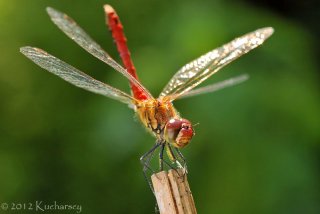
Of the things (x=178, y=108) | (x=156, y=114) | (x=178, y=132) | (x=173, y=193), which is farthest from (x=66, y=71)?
(x=178, y=108)

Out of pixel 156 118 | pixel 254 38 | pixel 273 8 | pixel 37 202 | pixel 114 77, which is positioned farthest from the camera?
pixel 273 8

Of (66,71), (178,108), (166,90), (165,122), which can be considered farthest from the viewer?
(178,108)

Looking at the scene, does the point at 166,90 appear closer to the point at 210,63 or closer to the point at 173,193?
the point at 210,63

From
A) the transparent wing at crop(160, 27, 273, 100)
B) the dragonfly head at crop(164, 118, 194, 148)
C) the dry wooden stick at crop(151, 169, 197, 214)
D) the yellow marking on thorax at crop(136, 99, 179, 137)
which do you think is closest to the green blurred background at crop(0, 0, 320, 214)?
the transparent wing at crop(160, 27, 273, 100)

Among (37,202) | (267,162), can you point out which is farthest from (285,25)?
(37,202)

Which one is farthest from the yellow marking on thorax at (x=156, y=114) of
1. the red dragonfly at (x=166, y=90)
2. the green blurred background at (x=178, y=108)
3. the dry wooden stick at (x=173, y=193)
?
the green blurred background at (x=178, y=108)

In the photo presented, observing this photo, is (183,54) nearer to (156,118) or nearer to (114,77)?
(114,77)

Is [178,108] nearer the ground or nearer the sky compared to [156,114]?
nearer the sky

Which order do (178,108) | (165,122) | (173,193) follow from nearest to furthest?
(173,193), (165,122), (178,108)
